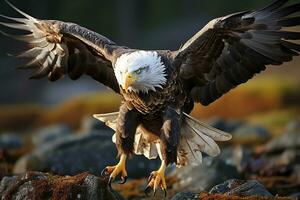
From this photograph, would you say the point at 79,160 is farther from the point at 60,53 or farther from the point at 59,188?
the point at 59,188

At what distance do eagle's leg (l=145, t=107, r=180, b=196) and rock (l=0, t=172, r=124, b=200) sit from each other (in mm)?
588

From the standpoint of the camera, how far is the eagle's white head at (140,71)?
25.3ft

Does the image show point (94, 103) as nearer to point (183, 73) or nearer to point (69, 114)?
point (69, 114)

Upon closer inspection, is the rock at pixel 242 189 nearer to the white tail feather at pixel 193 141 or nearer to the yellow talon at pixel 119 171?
the yellow talon at pixel 119 171

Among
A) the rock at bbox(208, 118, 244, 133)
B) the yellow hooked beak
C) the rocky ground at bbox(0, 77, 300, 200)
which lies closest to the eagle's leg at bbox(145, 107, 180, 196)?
the rocky ground at bbox(0, 77, 300, 200)

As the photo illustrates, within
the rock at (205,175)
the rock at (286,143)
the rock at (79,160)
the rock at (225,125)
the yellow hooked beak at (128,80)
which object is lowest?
the rock at (225,125)

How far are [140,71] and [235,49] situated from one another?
4.21ft

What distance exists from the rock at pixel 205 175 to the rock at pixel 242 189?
67.8 inches

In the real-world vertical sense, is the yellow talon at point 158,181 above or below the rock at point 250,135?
above

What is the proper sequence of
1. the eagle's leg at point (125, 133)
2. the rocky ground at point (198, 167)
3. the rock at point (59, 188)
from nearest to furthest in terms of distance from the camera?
the rock at point (59, 188)
the rocky ground at point (198, 167)
the eagle's leg at point (125, 133)

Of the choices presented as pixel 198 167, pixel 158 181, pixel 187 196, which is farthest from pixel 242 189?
pixel 198 167

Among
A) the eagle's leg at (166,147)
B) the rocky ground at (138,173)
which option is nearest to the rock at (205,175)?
the rocky ground at (138,173)

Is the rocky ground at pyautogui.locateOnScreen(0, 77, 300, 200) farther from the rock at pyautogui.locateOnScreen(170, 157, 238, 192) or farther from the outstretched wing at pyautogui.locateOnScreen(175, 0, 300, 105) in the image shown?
the outstretched wing at pyautogui.locateOnScreen(175, 0, 300, 105)

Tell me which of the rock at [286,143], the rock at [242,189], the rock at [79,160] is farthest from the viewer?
the rock at [286,143]
